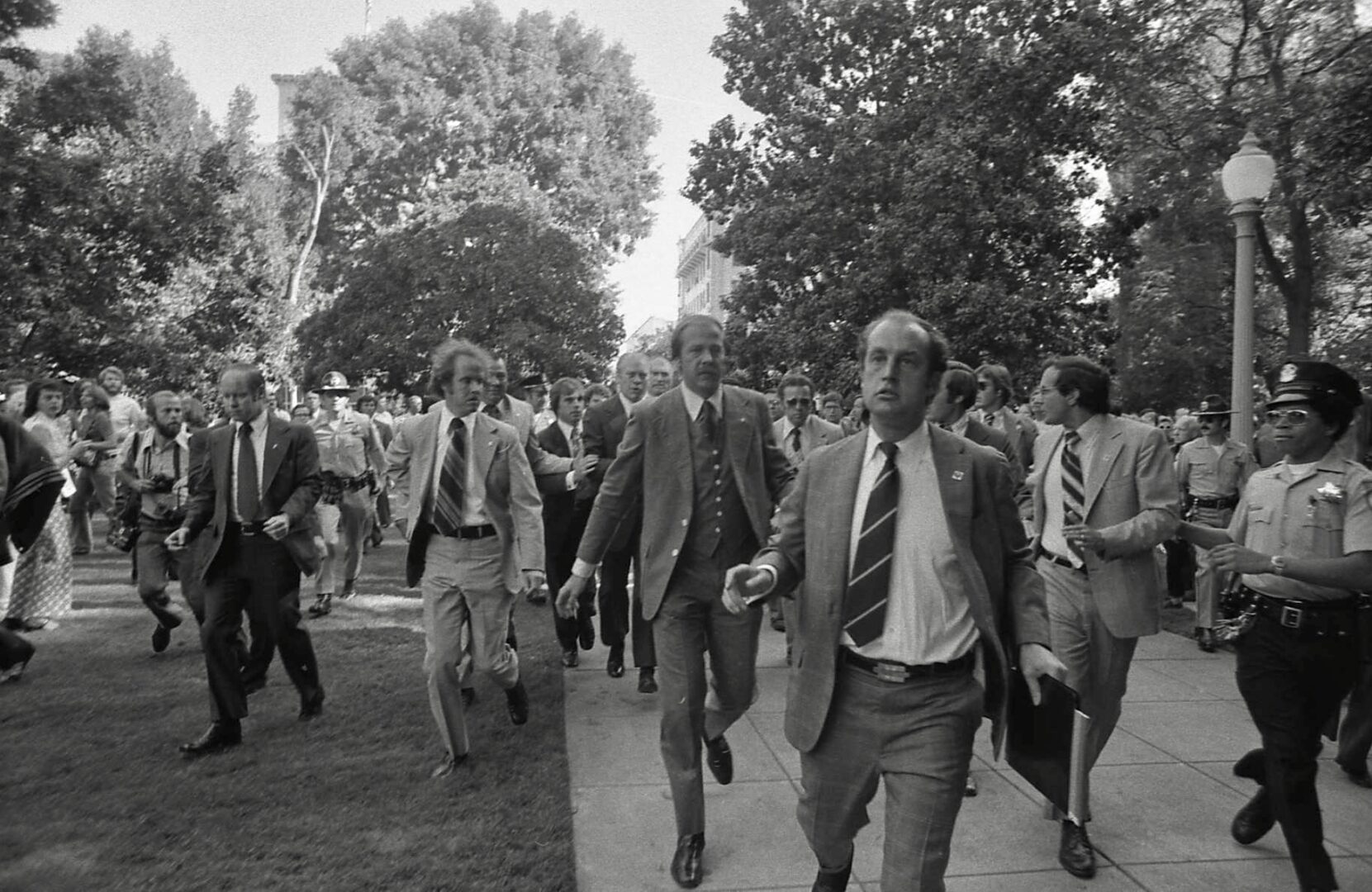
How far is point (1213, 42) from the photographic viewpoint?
21766 millimetres

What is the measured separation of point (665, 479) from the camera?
4.79 m

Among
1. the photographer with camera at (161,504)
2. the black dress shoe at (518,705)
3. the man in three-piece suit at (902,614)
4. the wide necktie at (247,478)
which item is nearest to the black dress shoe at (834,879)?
the man in three-piece suit at (902,614)

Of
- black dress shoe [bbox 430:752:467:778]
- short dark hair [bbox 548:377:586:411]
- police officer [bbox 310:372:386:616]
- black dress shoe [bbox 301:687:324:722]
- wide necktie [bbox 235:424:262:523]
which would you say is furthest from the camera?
police officer [bbox 310:372:386:616]

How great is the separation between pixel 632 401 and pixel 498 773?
3.22m

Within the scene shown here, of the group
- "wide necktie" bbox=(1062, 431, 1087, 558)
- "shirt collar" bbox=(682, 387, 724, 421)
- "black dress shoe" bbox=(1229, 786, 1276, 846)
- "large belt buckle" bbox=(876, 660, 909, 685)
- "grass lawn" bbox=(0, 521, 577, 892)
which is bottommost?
"grass lawn" bbox=(0, 521, 577, 892)

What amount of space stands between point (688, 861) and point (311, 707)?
332 centimetres

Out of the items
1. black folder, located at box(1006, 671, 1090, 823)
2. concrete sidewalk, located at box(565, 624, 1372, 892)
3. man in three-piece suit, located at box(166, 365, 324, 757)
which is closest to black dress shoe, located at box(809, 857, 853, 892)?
black folder, located at box(1006, 671, 1090, 823)

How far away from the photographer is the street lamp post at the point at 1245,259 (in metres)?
8.77

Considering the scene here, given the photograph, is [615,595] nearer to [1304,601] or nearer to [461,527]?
[461,527]

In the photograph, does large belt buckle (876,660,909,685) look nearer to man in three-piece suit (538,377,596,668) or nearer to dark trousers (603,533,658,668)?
dark trousers (603,533,658,668)

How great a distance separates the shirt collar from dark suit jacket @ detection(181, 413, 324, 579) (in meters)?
2.67

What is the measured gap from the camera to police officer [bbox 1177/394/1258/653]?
9352 mm

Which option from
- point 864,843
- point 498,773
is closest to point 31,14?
point 498,773

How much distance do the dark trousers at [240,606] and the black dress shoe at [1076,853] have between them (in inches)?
168
